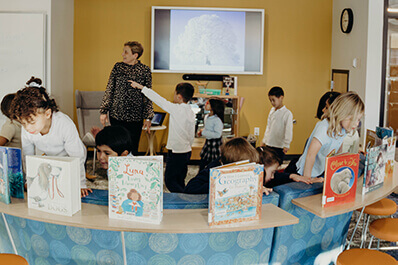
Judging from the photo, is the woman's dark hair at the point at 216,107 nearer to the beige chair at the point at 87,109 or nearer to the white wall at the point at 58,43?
the white wall at the point at 58,43

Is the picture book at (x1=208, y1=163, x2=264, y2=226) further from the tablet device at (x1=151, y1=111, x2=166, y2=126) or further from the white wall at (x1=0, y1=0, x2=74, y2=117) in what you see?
the tablet device at (x1=151, y1=111, x2=166, y2=126)

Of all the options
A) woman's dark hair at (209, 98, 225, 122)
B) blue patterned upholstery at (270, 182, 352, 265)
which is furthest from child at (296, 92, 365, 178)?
woman's dark hair at (209, 98, 225, 122)

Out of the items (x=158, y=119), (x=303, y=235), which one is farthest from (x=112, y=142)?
(x=158, y=119)

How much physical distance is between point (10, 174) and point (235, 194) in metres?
1.22

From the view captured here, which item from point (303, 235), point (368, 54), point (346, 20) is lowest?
point (303, 235)

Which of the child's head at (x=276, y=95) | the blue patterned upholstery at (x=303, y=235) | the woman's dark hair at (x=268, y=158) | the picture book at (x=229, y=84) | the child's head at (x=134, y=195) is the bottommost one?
Answer: the blue patterned upholstery at (x=303, y=235)

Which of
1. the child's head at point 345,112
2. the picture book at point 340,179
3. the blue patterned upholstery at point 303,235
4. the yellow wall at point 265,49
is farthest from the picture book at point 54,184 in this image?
the yellow wall at point 265,49

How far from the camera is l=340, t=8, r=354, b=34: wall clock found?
655 centimetres

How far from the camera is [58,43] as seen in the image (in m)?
6.16

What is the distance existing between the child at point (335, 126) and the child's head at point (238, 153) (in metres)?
0.60

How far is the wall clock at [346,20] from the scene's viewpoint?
655cm

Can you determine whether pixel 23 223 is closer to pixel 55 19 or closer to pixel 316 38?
pixel 55 19

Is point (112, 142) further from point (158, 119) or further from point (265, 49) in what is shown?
point (265, 49)

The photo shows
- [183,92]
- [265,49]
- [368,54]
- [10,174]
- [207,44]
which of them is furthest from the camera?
[265,49]
